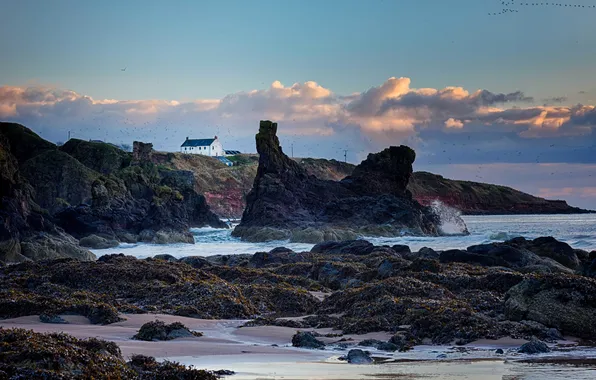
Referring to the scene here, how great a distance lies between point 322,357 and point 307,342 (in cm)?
105

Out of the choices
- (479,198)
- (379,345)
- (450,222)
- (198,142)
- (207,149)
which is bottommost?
(379,345)

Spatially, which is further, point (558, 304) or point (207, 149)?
point (207, 149)

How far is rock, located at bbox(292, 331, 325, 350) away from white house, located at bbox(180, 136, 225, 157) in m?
177

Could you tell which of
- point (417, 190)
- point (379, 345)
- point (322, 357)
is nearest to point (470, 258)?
point (379, 345)

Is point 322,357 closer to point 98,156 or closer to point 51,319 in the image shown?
point 51,319

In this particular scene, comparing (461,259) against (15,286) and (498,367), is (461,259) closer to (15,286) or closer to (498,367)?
(15,286)

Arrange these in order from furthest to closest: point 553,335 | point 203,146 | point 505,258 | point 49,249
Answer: point 203,146, point 49,249, point 505,258, point 553,335

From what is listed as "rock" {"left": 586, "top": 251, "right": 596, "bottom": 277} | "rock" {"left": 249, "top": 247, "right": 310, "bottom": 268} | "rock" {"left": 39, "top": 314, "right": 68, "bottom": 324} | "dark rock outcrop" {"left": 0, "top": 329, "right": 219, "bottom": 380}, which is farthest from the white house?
"dark rock outcrop" {"left": 0, "top": 329, "right": 219, "bottom": 380}

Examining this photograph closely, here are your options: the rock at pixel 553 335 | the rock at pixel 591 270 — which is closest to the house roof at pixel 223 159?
the rock at pixel 591 270

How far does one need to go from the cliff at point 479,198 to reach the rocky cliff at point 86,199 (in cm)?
7127

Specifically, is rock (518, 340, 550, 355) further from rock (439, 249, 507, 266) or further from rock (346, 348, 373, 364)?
rock (439, 249, 507, 266)

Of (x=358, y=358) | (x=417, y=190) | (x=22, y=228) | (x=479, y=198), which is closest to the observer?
(x=358, y=358)

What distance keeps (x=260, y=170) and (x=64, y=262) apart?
47.8 metres

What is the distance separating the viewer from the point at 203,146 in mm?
187625
